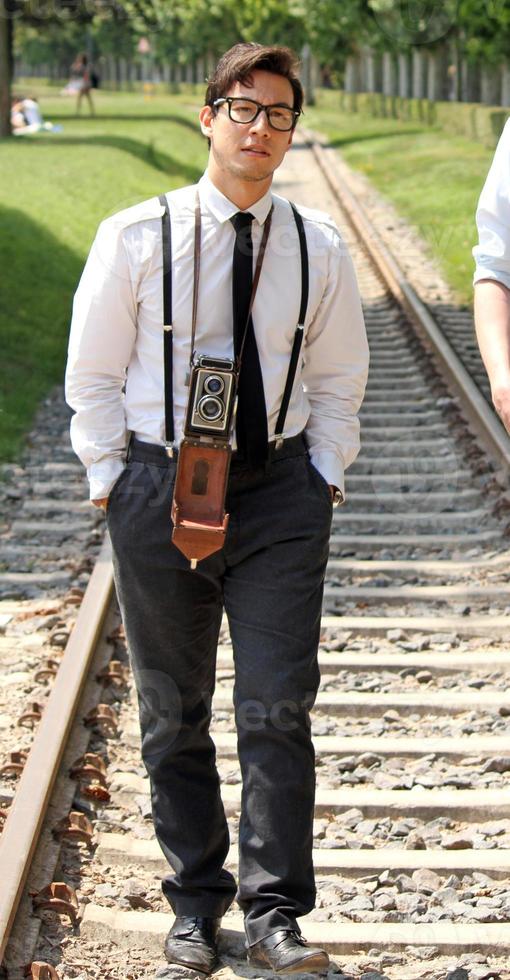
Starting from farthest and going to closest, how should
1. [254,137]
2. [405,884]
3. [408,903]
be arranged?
[405,884] < [408,903] < [254,137]

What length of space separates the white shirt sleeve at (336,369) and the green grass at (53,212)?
540 centimetres

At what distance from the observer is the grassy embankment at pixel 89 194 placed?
48.1ft

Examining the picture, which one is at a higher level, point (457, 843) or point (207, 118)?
point (207, 118)

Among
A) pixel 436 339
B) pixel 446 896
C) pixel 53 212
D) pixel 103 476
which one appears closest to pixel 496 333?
pixel 103 476

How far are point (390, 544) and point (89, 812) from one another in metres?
3.52

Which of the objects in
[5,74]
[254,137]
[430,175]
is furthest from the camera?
[5,74]

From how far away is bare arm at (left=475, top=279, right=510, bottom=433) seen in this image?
11.7ft

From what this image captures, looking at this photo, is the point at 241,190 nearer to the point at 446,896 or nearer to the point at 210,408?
the point at 210,408

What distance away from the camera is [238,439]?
394 cm

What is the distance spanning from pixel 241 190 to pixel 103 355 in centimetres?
53

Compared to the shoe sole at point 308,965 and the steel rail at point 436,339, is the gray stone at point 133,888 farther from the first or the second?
the steel rail at point 436,339

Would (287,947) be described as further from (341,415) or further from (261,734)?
(341,415)

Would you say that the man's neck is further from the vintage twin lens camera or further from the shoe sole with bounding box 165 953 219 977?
the shoe sole with bounding box 165 953 219 977

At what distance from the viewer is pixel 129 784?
18.0 ft
